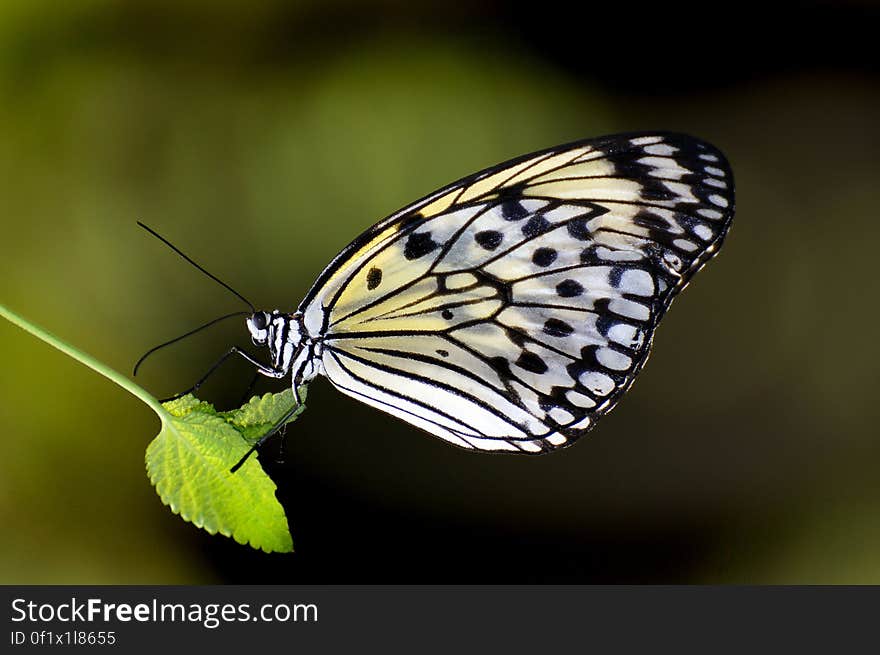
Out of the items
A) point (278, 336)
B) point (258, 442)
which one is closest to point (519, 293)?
point (278, 336)

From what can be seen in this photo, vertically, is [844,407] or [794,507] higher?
[844,407]

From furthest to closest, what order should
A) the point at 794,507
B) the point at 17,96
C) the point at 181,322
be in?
1. the point at 794,507
2. the point at 181,322
3. the point at 17,96

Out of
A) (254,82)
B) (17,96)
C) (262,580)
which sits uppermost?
(254,82)

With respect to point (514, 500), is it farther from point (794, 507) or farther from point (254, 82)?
point (254, 82)

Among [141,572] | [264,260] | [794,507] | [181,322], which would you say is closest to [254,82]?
[264,260]

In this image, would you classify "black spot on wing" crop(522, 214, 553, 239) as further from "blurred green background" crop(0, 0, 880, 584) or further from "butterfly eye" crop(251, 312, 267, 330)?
"blurred green background" crop(0, 0, 880, 584)

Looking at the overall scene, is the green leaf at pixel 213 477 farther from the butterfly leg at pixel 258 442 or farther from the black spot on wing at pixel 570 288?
the black spot on wing at pixel 570 288

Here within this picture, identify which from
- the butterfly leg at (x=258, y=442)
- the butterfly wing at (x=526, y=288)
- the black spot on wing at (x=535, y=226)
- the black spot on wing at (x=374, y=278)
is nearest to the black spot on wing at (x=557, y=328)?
the butterfly wing at (x=526, y=288)
